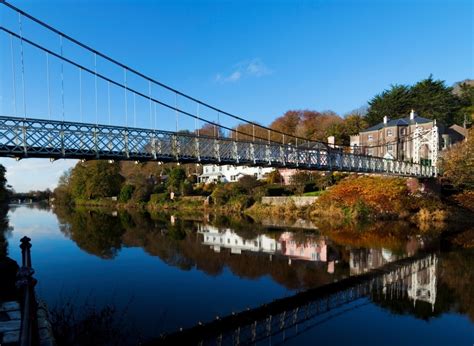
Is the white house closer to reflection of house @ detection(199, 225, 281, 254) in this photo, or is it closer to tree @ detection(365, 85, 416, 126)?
tree @ detection(365, 85, 416, 126)

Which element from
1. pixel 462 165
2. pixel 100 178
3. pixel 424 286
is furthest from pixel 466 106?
pixel 100 178

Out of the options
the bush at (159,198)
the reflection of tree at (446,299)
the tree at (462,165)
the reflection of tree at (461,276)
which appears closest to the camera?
the reflection of tree at (446,299)

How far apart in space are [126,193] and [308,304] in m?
60.7

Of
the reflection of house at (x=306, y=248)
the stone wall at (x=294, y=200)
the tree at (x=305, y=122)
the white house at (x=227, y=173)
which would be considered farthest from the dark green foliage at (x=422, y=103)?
the reflection of house at (x=306, y=248)

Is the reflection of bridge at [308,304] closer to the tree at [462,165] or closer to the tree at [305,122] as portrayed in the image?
the tree at [462,165]

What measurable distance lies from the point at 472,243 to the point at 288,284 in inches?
579

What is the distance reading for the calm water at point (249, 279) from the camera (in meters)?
11.0

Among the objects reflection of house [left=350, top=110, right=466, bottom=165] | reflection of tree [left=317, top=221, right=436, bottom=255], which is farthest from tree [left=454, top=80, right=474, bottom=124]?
reflection of tree [left=317, top=221, right=436, bottom=255]

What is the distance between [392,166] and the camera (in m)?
34.2

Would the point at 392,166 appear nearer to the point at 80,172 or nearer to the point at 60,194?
the point at 80,172

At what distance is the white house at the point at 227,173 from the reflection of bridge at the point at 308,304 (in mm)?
44112

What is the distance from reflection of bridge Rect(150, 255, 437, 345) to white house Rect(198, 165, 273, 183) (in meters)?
44.1

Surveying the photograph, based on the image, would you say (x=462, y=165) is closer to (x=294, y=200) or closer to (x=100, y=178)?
(x=294, y=200)

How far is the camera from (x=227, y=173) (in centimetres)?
6862
